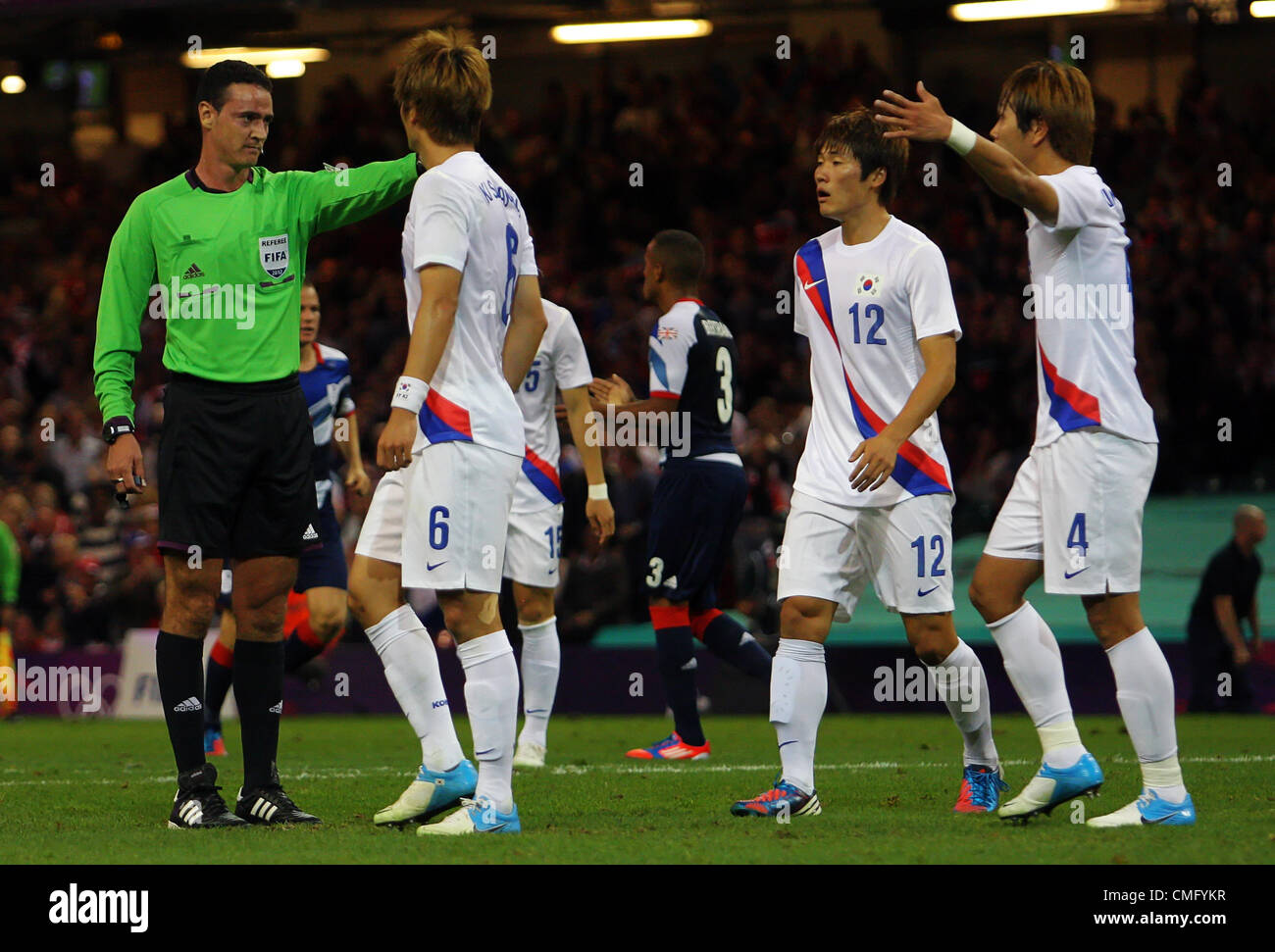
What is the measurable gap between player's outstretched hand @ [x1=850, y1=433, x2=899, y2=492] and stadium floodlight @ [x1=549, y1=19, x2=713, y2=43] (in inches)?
603

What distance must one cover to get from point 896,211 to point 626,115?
3.97 m

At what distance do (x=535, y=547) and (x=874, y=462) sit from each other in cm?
341

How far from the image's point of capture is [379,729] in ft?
37.6

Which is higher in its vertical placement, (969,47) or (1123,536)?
(969,47)

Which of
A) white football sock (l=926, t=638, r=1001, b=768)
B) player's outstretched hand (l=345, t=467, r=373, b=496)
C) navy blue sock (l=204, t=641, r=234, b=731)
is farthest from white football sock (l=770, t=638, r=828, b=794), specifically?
player's outstretched hand (l=345, t=467, r=373, b=496)

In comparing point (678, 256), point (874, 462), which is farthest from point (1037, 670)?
point (678, 256)

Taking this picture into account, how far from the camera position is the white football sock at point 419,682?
5.59 m

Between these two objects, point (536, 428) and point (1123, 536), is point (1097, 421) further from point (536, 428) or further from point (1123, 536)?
point (536, 428)

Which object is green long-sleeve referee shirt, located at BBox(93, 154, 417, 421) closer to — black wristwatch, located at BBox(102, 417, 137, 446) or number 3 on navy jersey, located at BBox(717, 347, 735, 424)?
black wristwatch, located at BBox(102, 417, 137, 446)

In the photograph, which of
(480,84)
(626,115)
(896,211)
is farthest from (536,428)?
(626,115)

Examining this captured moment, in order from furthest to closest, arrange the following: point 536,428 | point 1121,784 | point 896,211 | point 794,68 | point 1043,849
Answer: point 794,68 < point 896,211 < point 536,428 < point 1121,784 < point 1043,849

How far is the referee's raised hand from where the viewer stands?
558 cm

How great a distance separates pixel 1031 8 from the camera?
18.9 m

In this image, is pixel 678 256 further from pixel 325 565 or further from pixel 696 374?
pixel 325 565
